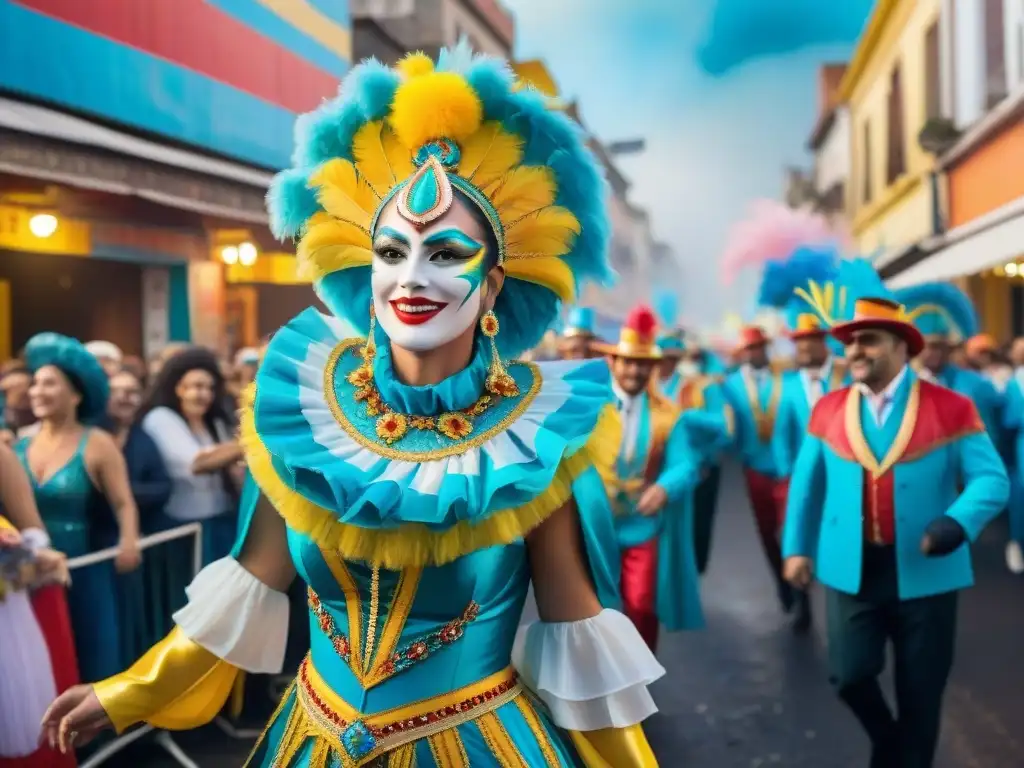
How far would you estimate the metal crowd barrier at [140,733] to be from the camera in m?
4.01

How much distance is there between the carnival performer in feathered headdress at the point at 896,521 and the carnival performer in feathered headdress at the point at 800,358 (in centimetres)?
196

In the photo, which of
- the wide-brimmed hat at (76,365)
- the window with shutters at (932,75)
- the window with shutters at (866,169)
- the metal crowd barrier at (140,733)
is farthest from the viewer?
the window with shutters at (866,169)

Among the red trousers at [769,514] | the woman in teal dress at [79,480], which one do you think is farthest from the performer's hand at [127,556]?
the red trousers at [769,514]

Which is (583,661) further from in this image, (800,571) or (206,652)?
(800,571)

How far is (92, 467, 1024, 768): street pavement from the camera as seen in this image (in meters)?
4.29

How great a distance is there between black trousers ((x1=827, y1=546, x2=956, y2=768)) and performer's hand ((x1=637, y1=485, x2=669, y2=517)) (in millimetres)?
1174

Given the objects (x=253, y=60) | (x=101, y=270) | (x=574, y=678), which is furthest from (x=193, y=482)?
(x=253, y=60)

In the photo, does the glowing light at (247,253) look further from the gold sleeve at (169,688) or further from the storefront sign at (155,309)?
the gold sleeve at (169,688)

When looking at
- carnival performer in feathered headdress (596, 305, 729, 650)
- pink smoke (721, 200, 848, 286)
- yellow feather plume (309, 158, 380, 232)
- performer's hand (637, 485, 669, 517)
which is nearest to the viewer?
yellow feather plume (309, 158, 380, 232)

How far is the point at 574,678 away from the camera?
1.84 meters

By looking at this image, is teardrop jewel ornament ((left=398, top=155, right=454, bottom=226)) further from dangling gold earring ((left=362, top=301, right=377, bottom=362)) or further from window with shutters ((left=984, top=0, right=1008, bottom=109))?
window with shutters ((left=984, top=0, right=1008, bottom=109))

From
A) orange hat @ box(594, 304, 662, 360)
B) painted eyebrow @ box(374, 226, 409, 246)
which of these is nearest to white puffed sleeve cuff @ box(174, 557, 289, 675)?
painted eyebrow @ box(374, 226, 409, 246)

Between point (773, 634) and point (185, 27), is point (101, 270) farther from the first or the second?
point (773, 634)

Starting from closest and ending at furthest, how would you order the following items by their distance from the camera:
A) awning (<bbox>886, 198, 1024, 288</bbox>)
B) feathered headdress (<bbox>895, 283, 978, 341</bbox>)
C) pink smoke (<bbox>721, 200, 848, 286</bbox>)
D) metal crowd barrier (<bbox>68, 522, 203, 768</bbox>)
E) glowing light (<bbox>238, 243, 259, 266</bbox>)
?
metal crowd barrier (<bbox>68, 522, 203, 768</bbox>) → feathered headdress (<bbox>895, 283, 978, 341</bbox>) → awning (<bbox>886, 198, 1024, 288</bbox>) → glowing light (<bbox>238, 243, 259, 266</bbox>) → pink smoke (<bbox>721, 200, 848, 286</bbox>)
